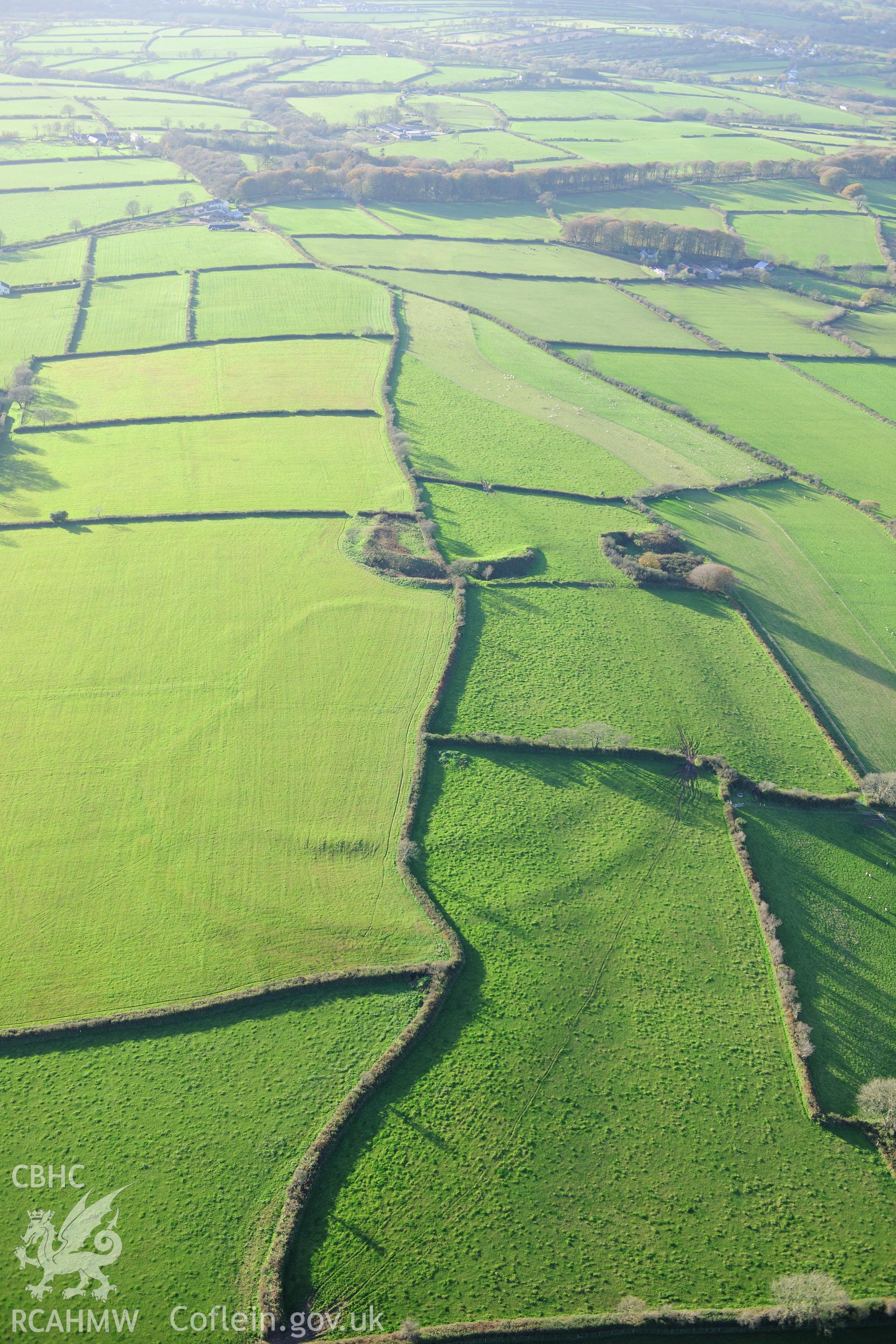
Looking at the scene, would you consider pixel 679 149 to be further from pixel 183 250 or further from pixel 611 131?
pixel 183 250

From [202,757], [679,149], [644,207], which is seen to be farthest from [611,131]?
[202,757]

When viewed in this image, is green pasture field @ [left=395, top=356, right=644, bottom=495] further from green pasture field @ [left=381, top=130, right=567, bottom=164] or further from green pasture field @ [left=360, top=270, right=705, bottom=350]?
green pasture field @ [left=381, top=130, right=567, bottom=164]

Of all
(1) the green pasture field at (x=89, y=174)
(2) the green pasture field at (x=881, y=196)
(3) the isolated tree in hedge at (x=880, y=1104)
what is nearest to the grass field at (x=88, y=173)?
(1) the green pasture field at (x=89, y=174)

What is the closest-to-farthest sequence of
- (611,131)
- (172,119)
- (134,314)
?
(134,314)
(611,131)
(172,119)

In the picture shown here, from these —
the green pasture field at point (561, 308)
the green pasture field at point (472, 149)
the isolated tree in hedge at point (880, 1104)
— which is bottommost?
the isolated tree in hedge at point (880, 1104)

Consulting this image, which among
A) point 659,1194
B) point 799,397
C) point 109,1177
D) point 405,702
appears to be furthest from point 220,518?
point 799,397

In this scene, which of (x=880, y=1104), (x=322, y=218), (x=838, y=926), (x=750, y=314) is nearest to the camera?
(x=880, y=1104)

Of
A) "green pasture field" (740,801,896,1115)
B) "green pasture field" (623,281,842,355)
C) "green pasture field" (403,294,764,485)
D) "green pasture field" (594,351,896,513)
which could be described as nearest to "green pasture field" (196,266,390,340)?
"green pasture field" (403,294,764,485)

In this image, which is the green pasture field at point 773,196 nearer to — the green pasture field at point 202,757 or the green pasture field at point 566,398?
the green pasture field at point 566,398
